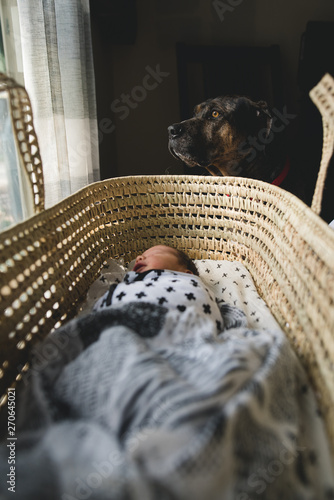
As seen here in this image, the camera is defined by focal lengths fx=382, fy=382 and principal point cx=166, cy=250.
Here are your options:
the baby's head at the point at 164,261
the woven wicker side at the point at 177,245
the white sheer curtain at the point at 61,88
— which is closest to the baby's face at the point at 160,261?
the baby's head at the point at 164,261

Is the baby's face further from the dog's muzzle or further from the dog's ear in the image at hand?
the dog's ear

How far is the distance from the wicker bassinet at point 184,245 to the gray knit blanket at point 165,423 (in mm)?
68

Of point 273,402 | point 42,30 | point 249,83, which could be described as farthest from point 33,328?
point 249,83

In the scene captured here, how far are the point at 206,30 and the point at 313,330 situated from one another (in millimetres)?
1999

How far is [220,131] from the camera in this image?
156 cm

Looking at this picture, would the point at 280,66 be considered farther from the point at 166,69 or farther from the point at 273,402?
the point at 273,402

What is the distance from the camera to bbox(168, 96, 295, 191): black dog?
1541 mm

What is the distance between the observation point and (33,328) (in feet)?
2.27

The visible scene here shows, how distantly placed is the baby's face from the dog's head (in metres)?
0.68

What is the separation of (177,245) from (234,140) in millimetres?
606

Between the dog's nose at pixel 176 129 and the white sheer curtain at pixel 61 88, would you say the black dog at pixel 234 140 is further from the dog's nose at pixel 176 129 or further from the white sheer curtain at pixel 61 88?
the white sheer curtain at pixel 61 88

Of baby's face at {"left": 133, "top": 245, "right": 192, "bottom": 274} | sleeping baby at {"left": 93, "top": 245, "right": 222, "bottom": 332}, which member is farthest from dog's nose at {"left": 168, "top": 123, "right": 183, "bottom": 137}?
sleeping baby at {"left": 93, "top": 245, "right": 222, "bottom": 332}

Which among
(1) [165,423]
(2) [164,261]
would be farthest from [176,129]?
(1) [165,423]

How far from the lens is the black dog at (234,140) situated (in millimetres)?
1541
